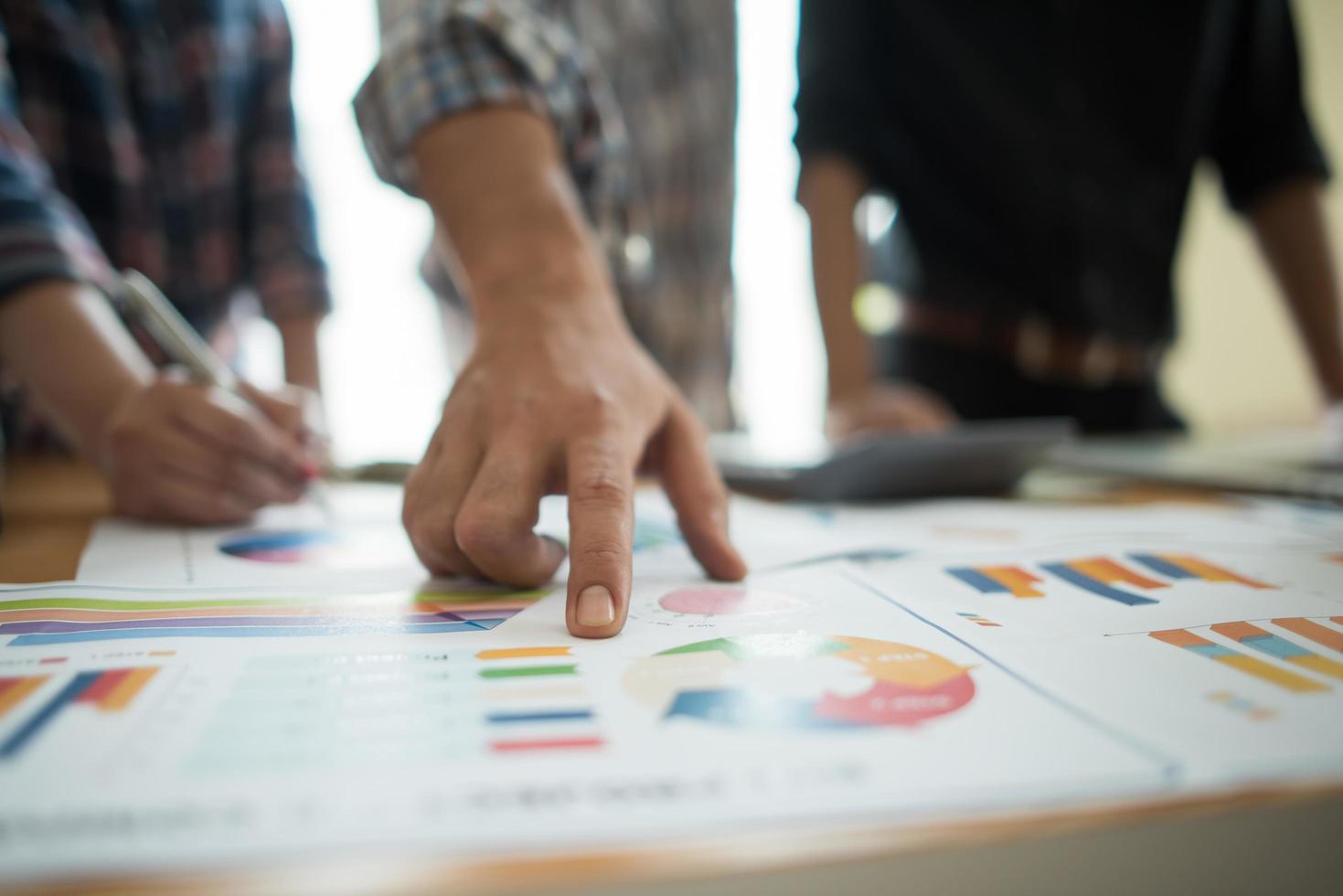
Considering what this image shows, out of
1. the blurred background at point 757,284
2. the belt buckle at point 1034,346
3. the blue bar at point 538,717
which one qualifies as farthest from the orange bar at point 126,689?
the belt buckle at point 1034,346

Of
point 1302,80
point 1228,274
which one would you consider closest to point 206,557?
point 1302,80

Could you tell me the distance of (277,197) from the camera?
90 cm

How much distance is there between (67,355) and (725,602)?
503mm

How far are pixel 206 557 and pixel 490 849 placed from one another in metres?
0.33

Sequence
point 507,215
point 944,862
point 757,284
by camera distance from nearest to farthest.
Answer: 1. point 944,862
2. point 507,215
3. point 757,284

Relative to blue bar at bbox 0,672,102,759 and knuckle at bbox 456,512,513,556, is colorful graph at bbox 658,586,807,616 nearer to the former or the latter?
knuckle at bbox 456,512,513,556

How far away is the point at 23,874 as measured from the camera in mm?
141

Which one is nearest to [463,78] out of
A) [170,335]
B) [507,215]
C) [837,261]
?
[507,215]

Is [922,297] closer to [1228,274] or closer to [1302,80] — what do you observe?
[1302,80]

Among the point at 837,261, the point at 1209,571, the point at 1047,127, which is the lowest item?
the point at 1209,571

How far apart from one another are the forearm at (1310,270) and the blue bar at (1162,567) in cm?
102

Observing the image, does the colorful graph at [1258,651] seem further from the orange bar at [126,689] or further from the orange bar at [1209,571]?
the orange bar at [126,689]

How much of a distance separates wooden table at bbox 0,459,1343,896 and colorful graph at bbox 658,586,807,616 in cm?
15

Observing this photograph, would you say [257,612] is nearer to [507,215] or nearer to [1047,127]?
[507,215]
